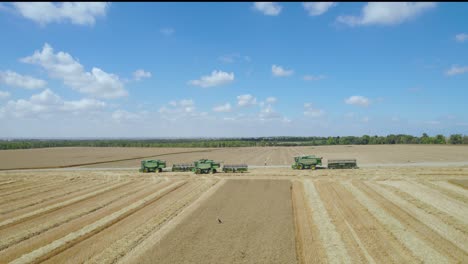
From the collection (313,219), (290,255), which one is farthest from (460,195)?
(290,255)

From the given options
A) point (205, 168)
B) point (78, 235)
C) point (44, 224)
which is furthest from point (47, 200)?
point (205, 168)

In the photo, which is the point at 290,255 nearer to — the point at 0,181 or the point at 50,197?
the point at 50,197

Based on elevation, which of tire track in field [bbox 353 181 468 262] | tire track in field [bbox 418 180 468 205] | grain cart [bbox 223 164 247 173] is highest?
grain cart [bbox 223 164 247 173]

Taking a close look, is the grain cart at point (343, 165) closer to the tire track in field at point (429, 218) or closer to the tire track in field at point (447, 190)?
the tire track in field at point (447, 190)

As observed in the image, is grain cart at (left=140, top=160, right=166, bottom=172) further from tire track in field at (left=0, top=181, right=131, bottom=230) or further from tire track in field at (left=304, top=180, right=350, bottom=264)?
tire track in field at (left=304, top=180, right=350, bottom=264)

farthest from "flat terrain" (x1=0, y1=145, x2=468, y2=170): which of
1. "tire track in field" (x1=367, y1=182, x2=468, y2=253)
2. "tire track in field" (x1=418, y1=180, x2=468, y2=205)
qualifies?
"tire track in field" (x1=367, y1=182, x2=468, y2=253)

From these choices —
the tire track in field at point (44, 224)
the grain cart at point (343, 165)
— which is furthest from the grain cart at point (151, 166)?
the grain cart at point (343, 165)

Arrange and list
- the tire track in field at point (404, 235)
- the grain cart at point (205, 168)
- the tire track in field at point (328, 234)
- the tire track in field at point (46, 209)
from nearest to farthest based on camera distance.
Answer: the tire track in field at point (404, 235) < the tire track in field at point (328, 234) < the tire track in field at point (46, 209) < the grain cart at point (205, 168)
